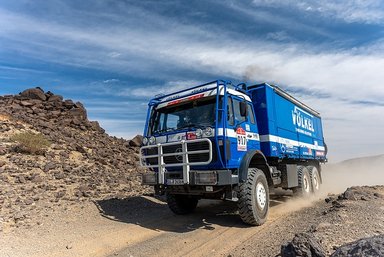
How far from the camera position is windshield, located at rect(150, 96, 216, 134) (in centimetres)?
831

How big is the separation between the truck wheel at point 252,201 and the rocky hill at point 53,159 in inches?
217

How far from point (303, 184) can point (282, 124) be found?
2.98 m

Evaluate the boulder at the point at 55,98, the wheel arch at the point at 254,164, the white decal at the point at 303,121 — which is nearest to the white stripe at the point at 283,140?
the white decal at the point at 303,121

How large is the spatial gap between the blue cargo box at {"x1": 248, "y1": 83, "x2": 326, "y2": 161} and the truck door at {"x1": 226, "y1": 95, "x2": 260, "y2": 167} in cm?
74

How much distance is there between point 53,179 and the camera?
41.9ft

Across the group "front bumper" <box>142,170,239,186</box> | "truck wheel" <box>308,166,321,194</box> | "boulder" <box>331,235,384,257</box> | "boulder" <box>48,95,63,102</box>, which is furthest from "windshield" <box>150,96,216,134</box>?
"boulder" <box>48,95,63,102</box>

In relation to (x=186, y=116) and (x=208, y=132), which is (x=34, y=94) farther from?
(x=208, y=132)

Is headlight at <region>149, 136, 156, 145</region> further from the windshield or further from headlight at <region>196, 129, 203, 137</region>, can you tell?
headlight at <region>196, 129, 203, 137</region>

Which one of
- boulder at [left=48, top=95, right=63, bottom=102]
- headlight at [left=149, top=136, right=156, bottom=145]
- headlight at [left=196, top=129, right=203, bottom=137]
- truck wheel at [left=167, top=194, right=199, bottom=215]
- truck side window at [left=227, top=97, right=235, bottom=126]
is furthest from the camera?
boulder at [left=48, top=95, right=63, bottom=102]

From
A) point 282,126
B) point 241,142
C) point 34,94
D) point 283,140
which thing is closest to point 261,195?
point 241,142

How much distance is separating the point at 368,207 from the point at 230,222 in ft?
11.4

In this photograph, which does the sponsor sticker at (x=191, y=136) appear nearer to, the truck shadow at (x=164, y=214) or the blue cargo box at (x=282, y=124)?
the truck shadow at (x=164, y=214)

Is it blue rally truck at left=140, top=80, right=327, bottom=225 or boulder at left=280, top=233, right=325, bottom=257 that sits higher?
blue rally truck at left=140, top=80, right=327, bottom=225

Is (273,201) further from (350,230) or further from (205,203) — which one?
(350,230)
